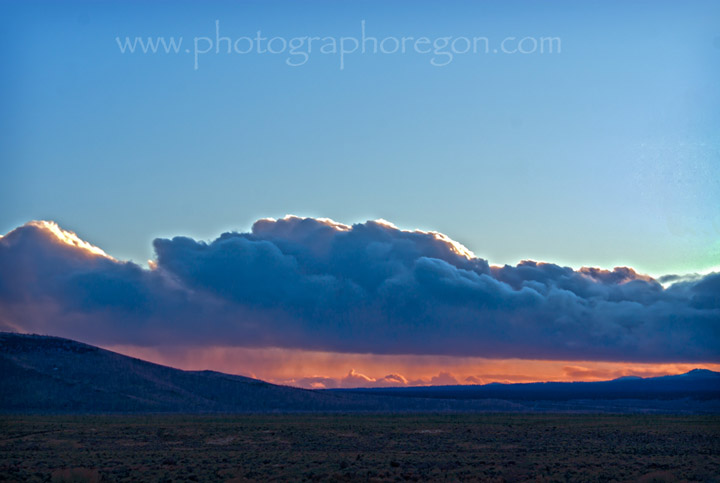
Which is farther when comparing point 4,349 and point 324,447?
point 4,349

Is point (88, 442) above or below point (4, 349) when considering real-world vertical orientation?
below

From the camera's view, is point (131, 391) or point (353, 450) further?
point (131, 391)

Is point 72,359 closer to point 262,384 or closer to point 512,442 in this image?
point 262,384

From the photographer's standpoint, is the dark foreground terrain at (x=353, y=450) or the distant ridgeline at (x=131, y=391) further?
the distant ridgeline at (x=131, y=391)

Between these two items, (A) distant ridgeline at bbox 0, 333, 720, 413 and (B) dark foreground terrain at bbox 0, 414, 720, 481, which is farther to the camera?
(A) distant ridgeline at bbox 0, 333, 720, 413

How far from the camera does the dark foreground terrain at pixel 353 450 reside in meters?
36.8

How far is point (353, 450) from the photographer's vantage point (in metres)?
48.2

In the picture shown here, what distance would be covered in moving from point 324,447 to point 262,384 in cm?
7608

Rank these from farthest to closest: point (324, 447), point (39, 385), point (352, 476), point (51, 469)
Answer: point (39, 385)
point (324, 447)
point (51, 469)
point (352, 476)

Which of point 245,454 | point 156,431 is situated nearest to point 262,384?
point 156,431

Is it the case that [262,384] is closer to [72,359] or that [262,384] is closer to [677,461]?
[72,359]

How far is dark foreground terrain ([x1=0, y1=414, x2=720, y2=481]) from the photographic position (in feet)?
121

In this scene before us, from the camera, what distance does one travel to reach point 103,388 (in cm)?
10381

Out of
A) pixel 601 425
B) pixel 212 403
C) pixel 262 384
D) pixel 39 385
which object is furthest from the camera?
pixel 262 384
